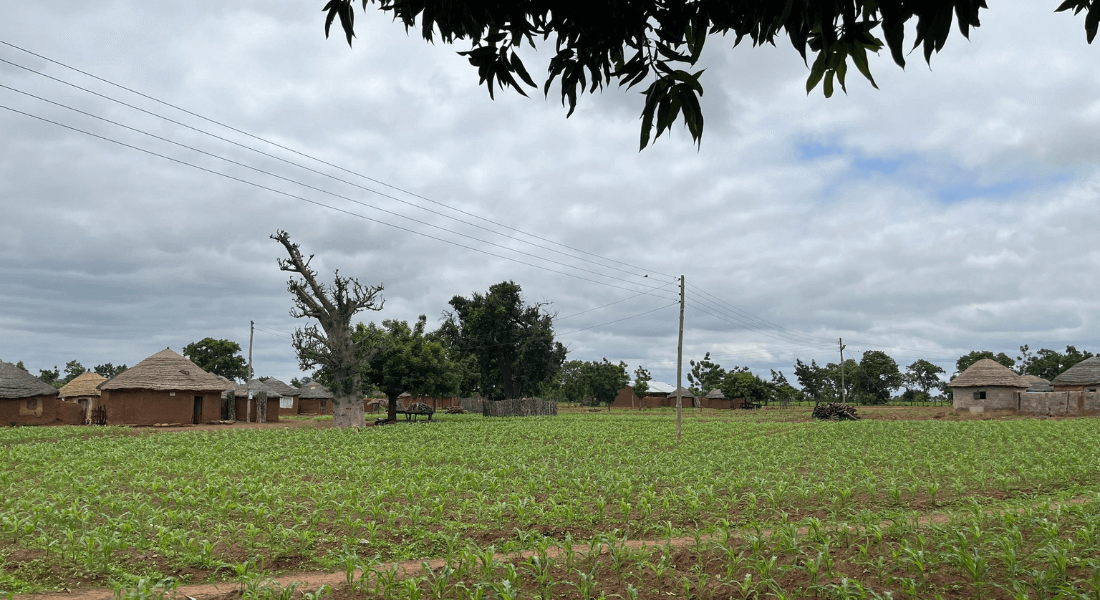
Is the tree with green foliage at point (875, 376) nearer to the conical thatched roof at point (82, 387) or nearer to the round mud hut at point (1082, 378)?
the round mud hut at point (1082, 378)

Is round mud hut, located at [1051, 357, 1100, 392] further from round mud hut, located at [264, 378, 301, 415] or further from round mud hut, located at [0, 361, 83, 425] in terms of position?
round mud hut, located at [0, 361, 83, 425]

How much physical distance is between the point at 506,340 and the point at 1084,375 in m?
47.8

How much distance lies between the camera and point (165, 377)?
38.6 m

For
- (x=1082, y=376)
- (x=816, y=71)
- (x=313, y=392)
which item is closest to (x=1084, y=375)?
(x=1082, y=376)

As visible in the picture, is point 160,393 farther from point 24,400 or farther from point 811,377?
point 811,377

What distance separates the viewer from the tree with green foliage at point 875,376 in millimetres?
75750

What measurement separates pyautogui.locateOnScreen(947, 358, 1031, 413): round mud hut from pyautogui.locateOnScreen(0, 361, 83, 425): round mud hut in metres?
65.1

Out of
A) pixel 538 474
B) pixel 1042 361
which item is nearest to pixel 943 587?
pixel 538 474

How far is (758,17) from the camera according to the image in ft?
11.7

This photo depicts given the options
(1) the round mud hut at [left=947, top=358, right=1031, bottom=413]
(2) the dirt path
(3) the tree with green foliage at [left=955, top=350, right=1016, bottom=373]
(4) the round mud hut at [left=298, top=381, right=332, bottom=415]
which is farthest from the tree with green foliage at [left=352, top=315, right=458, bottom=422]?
(3) the tree with green foliage at [left=955, top=350, right=1016, bottom=373]

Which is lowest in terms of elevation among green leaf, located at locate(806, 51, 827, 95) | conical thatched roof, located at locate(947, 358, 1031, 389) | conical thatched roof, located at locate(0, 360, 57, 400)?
conical thatched roof, located at locate(0, 360, 57, 400)

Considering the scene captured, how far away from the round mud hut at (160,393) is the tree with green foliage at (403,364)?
415 inches

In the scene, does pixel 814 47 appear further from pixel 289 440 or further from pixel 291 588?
pixel 289 440

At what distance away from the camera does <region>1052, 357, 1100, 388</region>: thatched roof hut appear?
49.2 metres
